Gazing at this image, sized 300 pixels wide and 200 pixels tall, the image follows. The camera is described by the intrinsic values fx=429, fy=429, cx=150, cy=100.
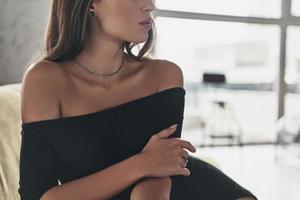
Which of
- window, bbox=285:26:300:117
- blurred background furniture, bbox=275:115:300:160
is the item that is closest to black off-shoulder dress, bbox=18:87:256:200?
blurred background furniture, bbox=275:115:300:160

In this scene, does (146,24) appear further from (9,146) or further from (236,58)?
(236,58)

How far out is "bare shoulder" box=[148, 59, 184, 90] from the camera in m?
1.21

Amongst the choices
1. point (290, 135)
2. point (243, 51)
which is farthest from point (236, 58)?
point (290, 135)

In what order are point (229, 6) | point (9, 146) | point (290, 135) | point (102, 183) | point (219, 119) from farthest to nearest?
point (219, 119)
point (229, 6)
point (290, 135)
point (9, 146)
point (102, 183)

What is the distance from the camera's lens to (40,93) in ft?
3.43

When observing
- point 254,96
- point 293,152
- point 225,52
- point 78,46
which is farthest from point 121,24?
point 254,96

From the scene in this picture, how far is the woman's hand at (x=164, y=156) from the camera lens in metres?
1.00

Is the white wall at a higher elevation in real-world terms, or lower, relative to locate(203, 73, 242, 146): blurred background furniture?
higher

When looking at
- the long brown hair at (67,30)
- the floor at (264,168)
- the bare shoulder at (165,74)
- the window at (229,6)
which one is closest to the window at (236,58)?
the window at (229,6)

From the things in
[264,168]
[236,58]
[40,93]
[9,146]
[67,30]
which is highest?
[67,30]

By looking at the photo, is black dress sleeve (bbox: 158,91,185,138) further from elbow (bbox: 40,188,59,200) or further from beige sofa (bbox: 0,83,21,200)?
beige sofa (bbox: 0,83,21,200)

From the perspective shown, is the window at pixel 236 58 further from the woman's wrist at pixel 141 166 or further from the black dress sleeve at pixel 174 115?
the woman's wrist at pixel 141 166

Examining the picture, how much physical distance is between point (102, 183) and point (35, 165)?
0.17 metres

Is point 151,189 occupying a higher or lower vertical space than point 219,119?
higher
